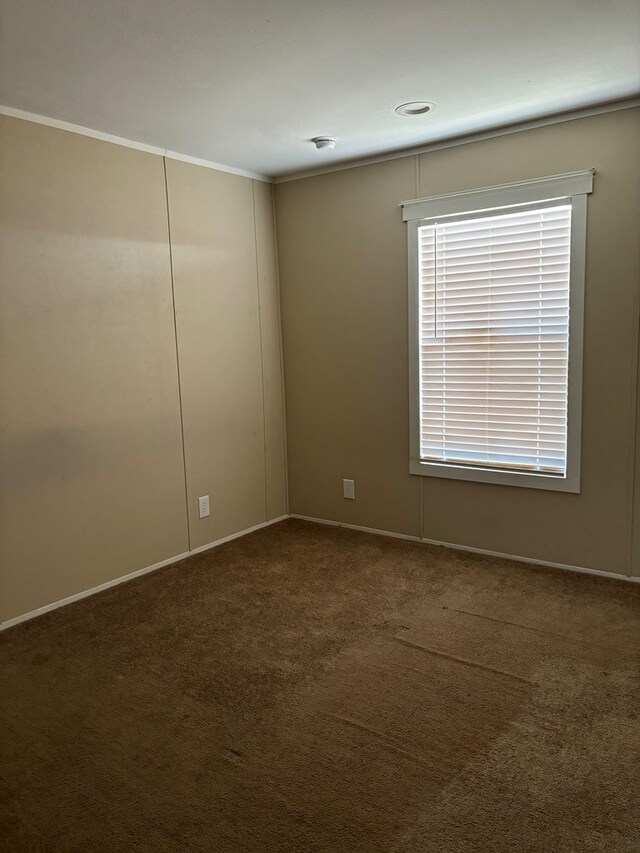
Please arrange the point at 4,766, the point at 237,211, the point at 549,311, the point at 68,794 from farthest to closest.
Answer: the point at 237,211 < the point at 549,311 < the point at 4,766 < the point at 68,794

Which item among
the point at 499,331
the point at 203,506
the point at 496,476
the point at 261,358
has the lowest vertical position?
the point at 203,506

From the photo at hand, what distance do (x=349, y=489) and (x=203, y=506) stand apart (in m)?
1.03

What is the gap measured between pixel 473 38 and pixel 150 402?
247 centimetres

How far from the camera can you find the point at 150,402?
3.75 metres

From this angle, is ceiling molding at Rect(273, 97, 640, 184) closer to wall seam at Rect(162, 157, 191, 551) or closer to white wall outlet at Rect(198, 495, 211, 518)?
wall seam at Rect(162, 157, 191, 551)

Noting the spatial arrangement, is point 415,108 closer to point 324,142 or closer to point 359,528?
point 324,142

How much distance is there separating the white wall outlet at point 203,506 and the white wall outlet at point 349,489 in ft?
3.17

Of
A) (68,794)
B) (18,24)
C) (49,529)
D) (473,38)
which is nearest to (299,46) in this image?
(473,38)

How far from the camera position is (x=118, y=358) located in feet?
11.7

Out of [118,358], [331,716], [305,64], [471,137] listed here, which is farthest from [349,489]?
[305,64]

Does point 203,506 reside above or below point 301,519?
above

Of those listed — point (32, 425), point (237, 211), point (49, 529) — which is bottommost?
point (49, 529)

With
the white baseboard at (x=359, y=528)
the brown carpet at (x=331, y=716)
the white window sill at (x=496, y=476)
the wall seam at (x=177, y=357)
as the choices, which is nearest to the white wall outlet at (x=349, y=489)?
the white baseboard at (x=359, y=528)

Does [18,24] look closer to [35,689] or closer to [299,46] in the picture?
[299,46]
